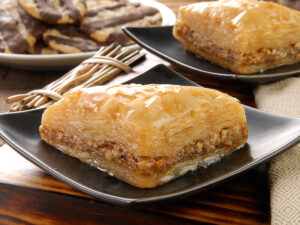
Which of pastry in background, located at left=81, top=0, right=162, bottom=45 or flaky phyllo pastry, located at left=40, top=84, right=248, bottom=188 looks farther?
pastry in background, located at left=81, top=0, right=162, bottom=45

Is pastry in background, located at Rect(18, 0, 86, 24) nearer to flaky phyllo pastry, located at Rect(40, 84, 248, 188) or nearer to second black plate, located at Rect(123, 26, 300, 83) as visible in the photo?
second black plate, located at Rect(123, 26, 300, 83)

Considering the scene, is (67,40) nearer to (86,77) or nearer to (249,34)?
(86,77)

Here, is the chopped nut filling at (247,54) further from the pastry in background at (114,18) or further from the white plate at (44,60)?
the pastry in background at (114,18)

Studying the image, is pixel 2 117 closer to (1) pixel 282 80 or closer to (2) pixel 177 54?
(2) pixel 177 54

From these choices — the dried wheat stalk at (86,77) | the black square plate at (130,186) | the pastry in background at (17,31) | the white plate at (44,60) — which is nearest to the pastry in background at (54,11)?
the pastry in background at (17,31)

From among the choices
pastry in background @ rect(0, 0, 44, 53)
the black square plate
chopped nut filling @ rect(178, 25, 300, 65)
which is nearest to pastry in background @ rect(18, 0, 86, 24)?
pastry in background @ rect(0, 0, 44, 53)

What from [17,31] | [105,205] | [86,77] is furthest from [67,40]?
[105,205]

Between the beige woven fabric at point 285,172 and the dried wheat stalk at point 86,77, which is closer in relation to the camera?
the beige woven fabric at point 285,172

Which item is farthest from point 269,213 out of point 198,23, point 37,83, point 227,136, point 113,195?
point 37,83
